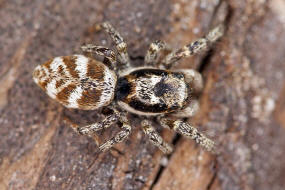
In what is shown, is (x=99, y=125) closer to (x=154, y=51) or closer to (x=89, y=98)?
(x=89, y=98)

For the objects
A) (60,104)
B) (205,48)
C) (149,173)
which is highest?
(205,48)

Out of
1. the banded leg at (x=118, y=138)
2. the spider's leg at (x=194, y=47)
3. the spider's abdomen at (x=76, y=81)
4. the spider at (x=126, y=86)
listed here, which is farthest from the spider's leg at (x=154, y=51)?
the banded leg at (x=118, y=138)

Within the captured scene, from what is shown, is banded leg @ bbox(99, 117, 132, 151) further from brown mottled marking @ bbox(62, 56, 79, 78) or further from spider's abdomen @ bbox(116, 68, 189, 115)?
brown mottled marking @ bbox(62, 56, 79, 78)

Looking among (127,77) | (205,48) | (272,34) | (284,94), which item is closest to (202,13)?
(205,48)

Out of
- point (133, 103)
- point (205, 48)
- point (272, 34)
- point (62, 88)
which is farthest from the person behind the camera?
point (272, 34)

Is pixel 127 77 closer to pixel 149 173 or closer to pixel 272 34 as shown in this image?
pixel 149 173

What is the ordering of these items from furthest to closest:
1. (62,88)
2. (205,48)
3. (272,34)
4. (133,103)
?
(272,34), (205,48), (133,103), (62,88)
